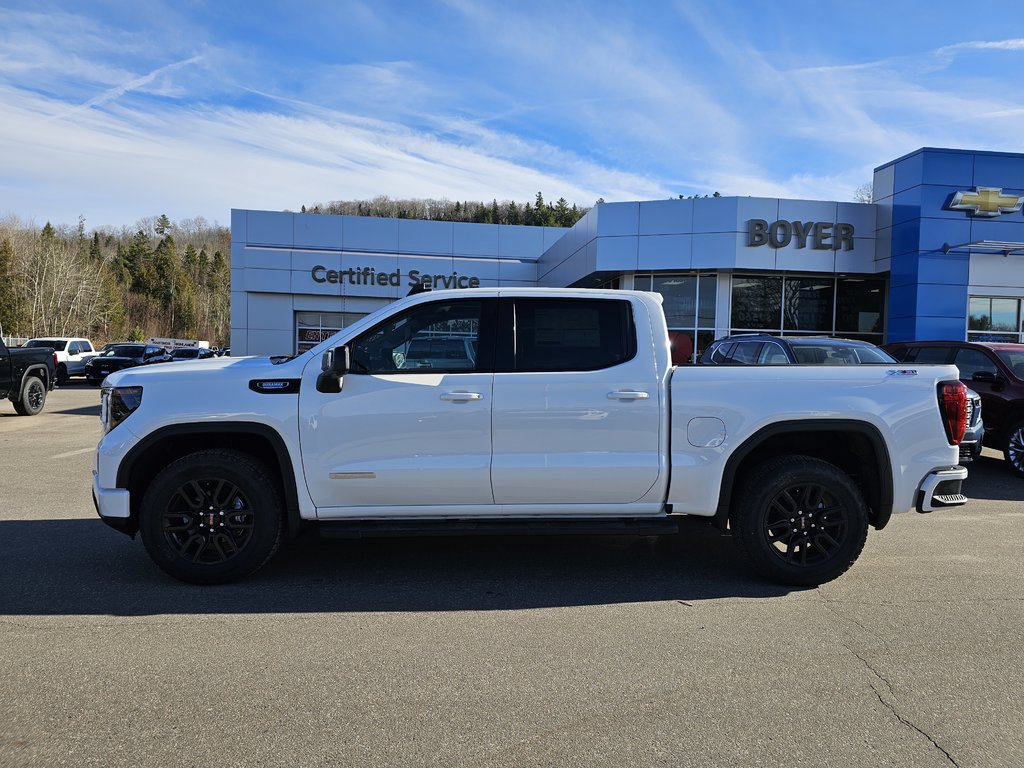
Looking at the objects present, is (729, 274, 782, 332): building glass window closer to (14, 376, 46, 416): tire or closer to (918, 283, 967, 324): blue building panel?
(918, 283, 967, 324): blue building panel

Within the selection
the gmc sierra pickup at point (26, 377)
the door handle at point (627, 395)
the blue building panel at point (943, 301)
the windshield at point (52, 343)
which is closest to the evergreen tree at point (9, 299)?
the windshield at point (52, 343)

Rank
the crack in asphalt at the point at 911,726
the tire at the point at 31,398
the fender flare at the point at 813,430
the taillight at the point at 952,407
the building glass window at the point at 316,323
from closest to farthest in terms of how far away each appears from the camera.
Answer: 1. the crack in asphalt at the point at 911,726
2. the fender flare at the point at 813,430
3. the taillight at the point at 952,407
4. the tire at the point at 31,398
5. the building glass window at the point at 316,323

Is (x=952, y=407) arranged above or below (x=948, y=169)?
below

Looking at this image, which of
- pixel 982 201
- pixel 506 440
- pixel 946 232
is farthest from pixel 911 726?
pixel 982 201

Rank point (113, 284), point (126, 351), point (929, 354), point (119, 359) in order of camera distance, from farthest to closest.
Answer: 1. point (113, 284)
2. point (126, 351)
3. point (119, 359)
4. point (929, 354)

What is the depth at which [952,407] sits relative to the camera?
4938 mm

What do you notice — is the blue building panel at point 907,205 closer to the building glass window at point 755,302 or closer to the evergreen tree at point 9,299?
the building glass window at point 755,302

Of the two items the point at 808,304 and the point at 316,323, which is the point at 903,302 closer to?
the point at 808,304

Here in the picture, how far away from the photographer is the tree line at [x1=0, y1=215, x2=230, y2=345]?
6519 cm

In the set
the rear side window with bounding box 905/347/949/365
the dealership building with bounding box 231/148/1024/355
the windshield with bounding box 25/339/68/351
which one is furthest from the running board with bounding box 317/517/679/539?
the windshield with bounding box 25/339/68/351

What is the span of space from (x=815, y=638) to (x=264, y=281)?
1155 inches

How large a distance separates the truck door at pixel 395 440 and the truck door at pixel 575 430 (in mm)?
165

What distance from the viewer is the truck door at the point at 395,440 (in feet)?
15.4

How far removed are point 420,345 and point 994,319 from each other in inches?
814
